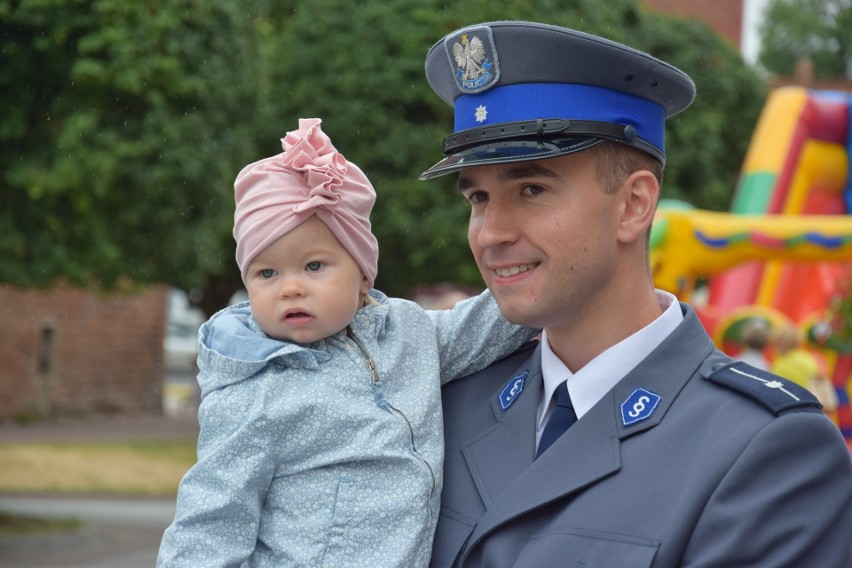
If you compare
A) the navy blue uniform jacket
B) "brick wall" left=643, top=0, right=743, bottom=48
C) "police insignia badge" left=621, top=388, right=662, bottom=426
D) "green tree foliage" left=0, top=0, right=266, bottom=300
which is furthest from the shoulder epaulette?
"brick wall" left=643, top=0, right=743, bottom=48

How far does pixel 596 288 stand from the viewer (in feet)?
7.86

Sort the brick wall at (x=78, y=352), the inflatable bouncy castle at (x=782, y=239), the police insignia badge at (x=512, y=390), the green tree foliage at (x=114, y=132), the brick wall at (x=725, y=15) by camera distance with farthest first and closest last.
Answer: the brick wall at (x=725, y=15), the brick wall at (x=78, y=352), the inflatable bouncy castle at (x=782, y=239), the green tree foliage at (x=114, y=132), the police insignia badge at (x=512, y=390)

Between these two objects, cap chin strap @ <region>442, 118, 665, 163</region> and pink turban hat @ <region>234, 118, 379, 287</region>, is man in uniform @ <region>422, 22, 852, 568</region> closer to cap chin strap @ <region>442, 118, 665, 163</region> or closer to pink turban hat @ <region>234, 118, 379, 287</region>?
cap chin strap @ <region>442, 118, 665, 163</region>

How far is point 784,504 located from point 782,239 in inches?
345

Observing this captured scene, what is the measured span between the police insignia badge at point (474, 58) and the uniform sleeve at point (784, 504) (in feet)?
2.79

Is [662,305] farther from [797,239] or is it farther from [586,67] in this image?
[797,239]

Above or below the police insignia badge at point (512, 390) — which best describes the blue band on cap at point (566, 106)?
above

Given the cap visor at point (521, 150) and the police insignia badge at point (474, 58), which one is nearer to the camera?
the cap visor at point (521, 150)

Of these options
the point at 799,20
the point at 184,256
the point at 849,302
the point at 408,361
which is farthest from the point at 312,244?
the point at 799,20

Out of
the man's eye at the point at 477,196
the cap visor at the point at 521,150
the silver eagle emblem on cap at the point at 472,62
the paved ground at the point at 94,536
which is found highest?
the silver eagle emblem on cap at the point at 472,62

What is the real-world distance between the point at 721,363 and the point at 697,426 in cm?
18

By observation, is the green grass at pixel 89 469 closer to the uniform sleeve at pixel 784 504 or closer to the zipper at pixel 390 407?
the zipper at pixel 390 407

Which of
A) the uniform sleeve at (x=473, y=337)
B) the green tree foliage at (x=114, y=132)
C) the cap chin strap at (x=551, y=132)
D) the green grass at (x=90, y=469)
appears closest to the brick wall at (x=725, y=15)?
the green grass at (x=90, y=469)

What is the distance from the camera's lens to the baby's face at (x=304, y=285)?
8.08ft
